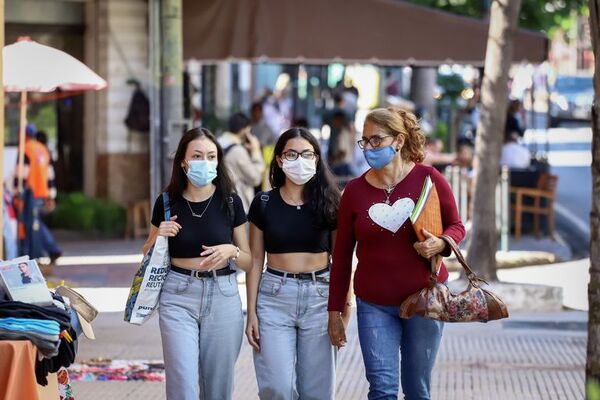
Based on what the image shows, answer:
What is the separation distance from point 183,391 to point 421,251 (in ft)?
4.49

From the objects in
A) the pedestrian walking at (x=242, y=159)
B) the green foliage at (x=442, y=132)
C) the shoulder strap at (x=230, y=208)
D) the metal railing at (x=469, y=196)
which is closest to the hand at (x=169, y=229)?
the shoulder strap at (x=230, y=208)

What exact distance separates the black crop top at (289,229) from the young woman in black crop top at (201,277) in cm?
14

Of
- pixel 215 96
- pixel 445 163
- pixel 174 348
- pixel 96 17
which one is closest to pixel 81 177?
pixel 96 17

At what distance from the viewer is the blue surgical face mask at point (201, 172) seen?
6547 mm

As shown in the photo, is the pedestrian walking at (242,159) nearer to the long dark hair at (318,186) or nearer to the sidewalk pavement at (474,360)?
the sidewalk pavement at (474,360)

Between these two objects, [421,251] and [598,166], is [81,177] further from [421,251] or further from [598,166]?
[598,166]

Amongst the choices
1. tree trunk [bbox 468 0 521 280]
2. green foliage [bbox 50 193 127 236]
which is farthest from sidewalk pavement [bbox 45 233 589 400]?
green foliage [bbox 50 193 127 236]

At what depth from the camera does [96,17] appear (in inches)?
734

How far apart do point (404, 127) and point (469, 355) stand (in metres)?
4.45

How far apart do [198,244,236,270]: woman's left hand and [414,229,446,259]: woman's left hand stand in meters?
0.99

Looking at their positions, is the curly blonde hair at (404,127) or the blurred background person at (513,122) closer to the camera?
the curly blonde hair at (404,127)

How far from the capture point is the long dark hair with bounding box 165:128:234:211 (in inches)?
262

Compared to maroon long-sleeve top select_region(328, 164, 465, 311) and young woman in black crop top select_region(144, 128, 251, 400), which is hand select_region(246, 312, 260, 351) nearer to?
young woman in black crop top select_region(144, 128, 251, 400)

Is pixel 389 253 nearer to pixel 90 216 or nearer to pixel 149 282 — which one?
pixel 149 282
